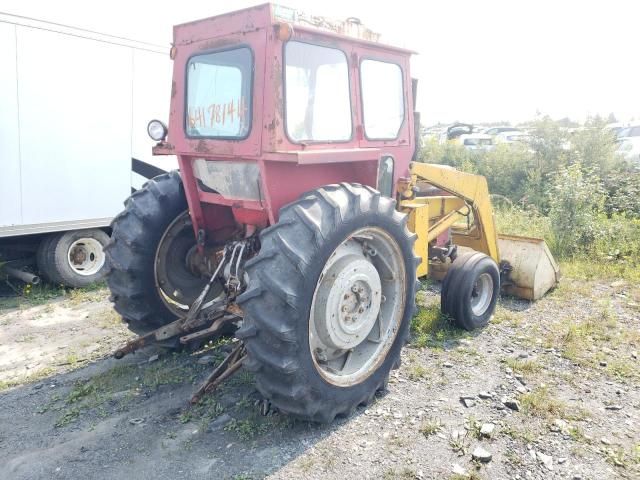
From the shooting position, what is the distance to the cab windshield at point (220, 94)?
127 inches

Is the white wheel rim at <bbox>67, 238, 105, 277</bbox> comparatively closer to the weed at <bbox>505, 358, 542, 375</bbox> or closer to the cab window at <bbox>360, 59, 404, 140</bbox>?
the cab window at <bbox>360, 59, 404, 140</bbox>

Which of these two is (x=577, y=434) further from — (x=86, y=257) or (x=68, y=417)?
(x=86, y=257)

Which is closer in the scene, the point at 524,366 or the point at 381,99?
the point at 381,99

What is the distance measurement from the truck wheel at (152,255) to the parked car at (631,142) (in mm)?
9474

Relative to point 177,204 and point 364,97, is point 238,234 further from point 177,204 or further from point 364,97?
point 364,97

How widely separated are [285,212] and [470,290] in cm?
233

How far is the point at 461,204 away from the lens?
5.34m

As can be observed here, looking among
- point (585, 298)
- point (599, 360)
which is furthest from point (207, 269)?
point (585, 298)

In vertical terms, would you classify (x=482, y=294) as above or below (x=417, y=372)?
above


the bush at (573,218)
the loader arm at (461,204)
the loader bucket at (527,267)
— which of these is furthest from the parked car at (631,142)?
the loader arm at (461,204)

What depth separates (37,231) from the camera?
5805 millimetres

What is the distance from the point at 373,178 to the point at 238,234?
1132 mm

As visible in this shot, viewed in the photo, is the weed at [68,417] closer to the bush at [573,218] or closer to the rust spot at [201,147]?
the rust spot at [201,147]

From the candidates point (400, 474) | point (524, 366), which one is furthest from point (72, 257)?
point (524, 366)
